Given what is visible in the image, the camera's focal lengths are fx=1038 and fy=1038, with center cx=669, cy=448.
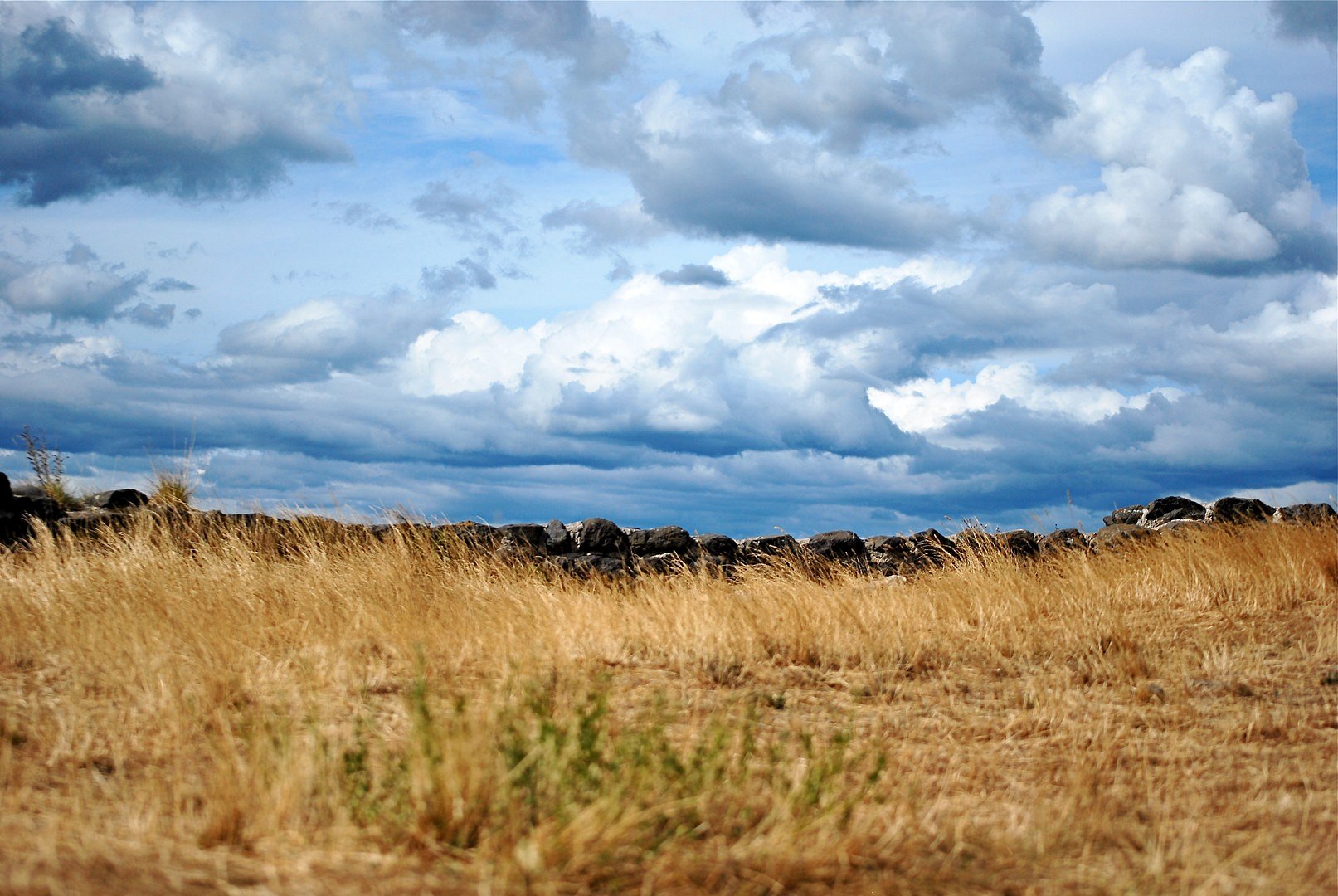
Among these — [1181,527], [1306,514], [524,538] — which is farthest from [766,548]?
[1306,514]

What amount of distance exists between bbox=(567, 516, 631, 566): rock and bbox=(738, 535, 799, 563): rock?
1145 millimetres

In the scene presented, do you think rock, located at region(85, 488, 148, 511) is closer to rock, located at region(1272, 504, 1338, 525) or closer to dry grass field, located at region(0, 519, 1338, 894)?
dry grass field, located at region(0, 519, 1338, 894)

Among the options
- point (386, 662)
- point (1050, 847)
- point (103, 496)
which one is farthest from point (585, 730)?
point (103, 496)

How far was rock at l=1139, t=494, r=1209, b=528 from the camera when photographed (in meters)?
12.4

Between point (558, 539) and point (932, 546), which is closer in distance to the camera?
point (558, 539)

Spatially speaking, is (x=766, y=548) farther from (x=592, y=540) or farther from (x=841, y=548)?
(x=592, y=540)

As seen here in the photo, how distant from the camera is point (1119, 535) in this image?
11.4m

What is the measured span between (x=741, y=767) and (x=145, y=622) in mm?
4347

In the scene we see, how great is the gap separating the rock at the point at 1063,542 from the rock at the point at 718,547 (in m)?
3.44

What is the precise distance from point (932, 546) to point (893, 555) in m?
0.48

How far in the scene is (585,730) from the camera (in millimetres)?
3500

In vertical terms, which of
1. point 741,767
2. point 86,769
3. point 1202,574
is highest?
point 1202,574

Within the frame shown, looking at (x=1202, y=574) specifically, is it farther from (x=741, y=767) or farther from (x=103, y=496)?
(x=103, y=496)

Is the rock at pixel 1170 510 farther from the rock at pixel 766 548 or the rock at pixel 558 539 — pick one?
the rock at pixel 558 539
